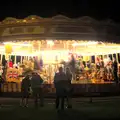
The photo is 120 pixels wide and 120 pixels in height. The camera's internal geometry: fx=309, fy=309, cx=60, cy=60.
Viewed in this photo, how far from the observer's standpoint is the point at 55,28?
731 inches

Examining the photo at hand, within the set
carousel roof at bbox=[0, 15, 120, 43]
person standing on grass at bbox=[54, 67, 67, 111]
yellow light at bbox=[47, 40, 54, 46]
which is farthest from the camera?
yellow light at bbox=[47, 40, 54, 46]

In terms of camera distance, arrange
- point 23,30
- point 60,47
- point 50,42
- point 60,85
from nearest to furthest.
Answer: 1. point 60,85
2. point 23,30
3. point 50,42
4. point 60,47

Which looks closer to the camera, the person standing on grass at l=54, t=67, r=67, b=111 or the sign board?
the person standing on grass at l=54, t=67, r=67, b=111

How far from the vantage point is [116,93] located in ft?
72.6

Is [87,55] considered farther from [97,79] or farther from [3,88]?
[3,88]

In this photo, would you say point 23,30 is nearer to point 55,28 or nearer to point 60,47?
point 55,28

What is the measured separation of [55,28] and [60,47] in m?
5.01

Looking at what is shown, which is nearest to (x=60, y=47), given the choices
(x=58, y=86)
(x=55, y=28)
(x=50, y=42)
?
(x=50, y=42)

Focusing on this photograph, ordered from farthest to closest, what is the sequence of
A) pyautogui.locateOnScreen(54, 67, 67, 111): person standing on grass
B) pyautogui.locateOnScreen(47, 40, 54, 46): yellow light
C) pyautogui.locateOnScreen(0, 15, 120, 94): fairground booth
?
pyautogui.locateOnScreen(47, 40, 54, 46): yellow light → pyautogui.locateOnScreen(0, 15, 120, 94): fairground booth → pyautogui.locateOnScreen(54, 67, 67, 111): person standing on grass

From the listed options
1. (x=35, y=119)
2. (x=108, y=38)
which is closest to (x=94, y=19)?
(x=108, y=38)

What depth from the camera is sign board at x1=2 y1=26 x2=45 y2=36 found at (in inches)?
734

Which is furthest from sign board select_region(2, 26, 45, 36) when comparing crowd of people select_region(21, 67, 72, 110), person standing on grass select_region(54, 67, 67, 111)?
person standing on grass select_region(54, 67, 67, 111)

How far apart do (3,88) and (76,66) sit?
5593mm

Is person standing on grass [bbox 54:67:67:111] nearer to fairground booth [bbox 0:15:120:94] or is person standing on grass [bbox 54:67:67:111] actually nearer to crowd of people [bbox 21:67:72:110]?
crowd of people [bbox 21:67:72:110]
